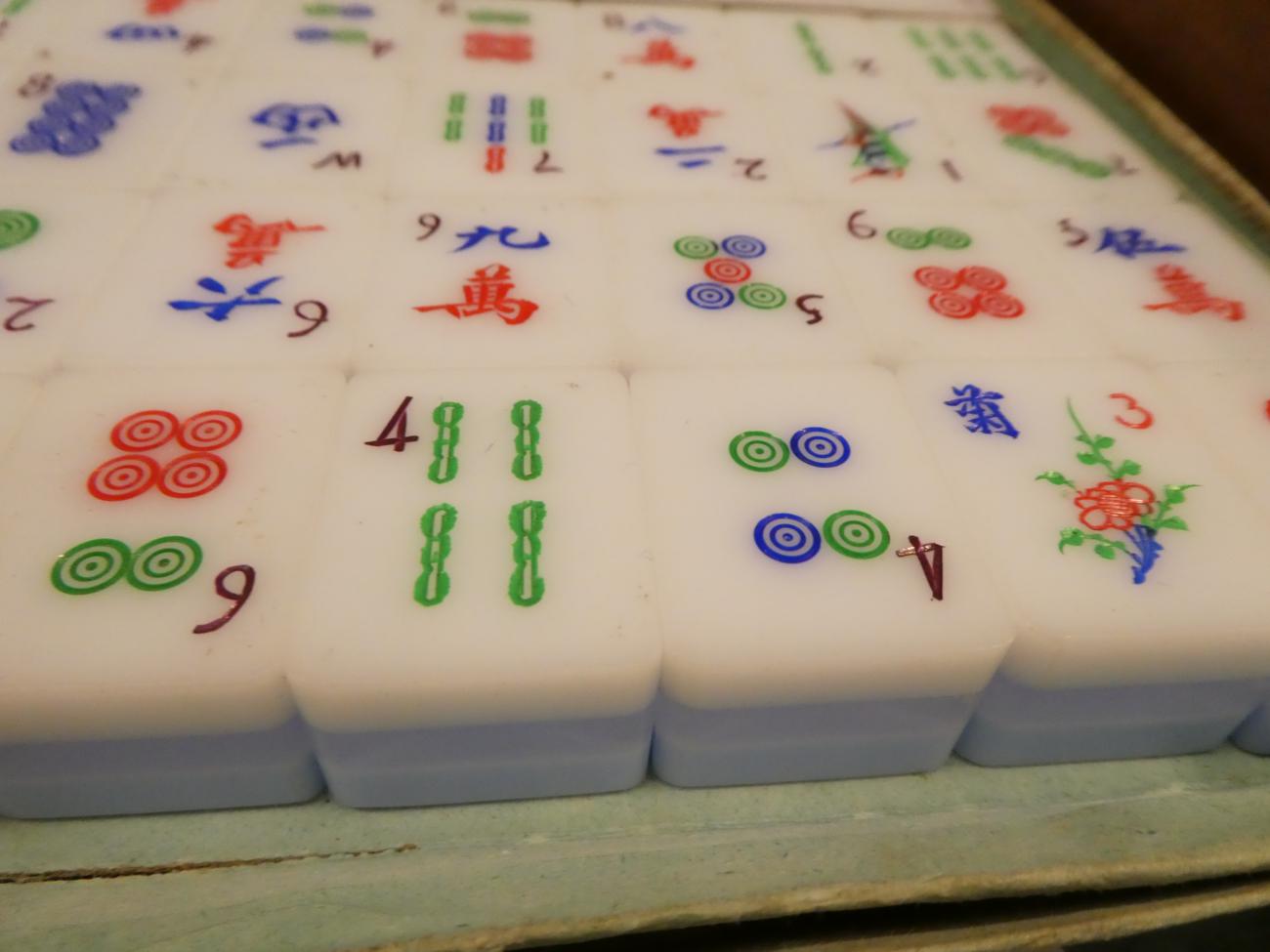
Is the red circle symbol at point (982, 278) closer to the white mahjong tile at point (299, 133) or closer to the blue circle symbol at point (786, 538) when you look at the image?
the blue circle symbol at point (786, 538)

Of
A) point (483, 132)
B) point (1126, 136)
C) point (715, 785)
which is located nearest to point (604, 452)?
point (715, 785)

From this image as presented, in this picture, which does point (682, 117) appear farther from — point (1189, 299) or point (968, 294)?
point (1189, 299)

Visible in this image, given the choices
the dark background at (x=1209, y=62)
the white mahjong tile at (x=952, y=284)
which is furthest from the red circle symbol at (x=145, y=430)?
the dark background at (x=1209, y=62)

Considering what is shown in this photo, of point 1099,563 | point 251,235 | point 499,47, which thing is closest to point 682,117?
point 499,47

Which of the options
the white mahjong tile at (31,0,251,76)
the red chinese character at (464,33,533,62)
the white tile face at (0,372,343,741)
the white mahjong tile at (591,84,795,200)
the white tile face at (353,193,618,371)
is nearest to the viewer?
the white tile face at (0,372,343,741)

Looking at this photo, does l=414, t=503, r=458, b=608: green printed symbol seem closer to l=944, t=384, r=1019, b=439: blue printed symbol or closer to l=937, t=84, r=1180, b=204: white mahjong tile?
l=944, t=384, r=1019, b=439: blue printed symbol

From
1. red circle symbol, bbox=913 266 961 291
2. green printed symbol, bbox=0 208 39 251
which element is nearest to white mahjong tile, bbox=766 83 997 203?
red circle symbol, bbox=913 266 961 291

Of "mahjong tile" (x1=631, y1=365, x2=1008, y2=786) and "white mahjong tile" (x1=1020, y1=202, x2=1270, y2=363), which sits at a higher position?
"white mahjong tile" (x1=1020, y1=202, x2=1270, y2=363)
